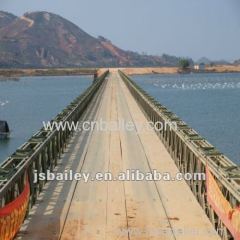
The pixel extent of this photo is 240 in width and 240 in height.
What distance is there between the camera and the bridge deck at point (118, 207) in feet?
34.9

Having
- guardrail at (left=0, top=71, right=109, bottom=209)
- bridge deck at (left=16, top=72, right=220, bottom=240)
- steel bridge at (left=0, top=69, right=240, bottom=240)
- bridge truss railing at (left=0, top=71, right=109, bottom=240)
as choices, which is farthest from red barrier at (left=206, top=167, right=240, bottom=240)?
guardrail at (left=0, top=71, right=109, bottom=209)

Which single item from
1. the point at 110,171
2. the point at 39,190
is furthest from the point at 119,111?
the point at 39,190

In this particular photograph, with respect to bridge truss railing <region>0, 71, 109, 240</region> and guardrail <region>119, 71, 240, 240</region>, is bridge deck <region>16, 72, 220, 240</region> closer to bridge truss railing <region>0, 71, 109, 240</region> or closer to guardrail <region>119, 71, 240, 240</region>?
guardrail <region>119, 71, 240, 240</region>

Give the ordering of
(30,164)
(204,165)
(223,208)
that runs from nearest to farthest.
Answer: (223,208) → (204,165) → (30,164)

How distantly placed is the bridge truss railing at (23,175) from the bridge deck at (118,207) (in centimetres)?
45

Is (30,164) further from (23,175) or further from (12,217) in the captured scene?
(12,217)

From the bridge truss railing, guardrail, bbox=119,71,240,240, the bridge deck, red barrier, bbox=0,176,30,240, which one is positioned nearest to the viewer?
red barrier, bbox=0,176,30,240

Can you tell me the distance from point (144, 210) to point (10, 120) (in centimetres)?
6077

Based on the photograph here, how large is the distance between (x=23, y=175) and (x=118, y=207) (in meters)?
2.34

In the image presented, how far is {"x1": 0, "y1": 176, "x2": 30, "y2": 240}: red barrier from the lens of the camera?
Answer: 9.23m

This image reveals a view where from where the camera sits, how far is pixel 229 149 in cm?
4225

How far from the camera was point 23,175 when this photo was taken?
39.5 feet

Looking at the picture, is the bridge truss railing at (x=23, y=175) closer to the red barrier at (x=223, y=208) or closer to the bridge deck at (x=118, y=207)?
the bridge deck at (x=118, y=207)

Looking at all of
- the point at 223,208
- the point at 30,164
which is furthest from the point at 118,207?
the point at 223,208
